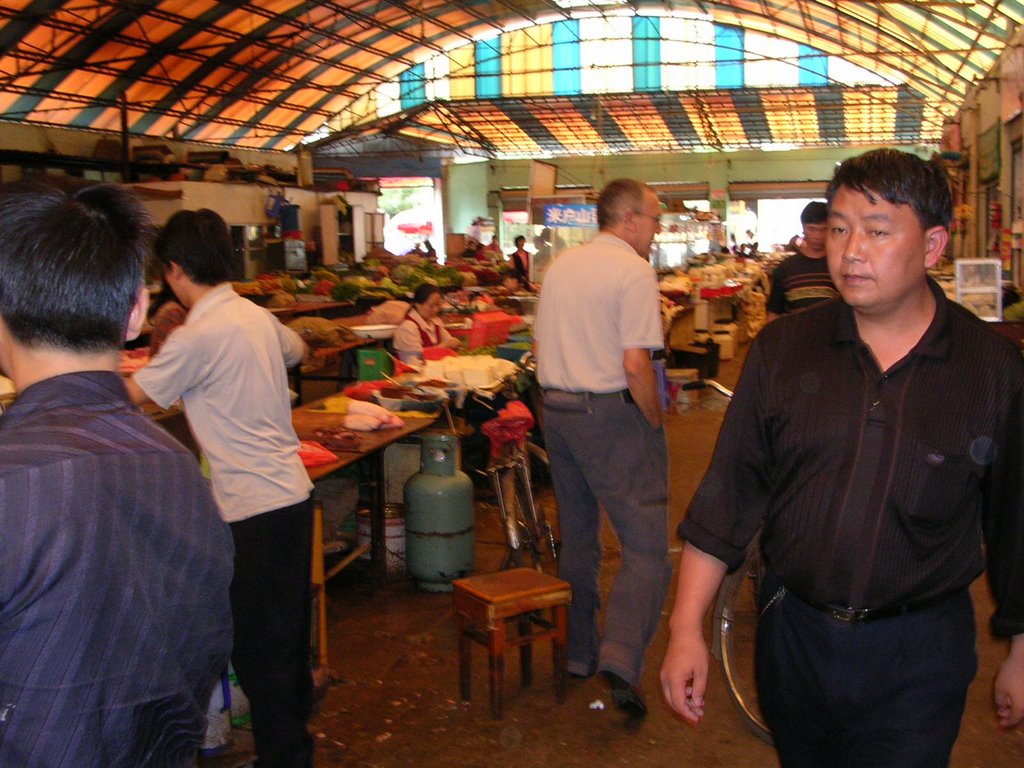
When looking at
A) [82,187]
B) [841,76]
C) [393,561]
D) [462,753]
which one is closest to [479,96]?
[841,76]

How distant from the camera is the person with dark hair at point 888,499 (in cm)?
205

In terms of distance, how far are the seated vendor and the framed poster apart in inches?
149

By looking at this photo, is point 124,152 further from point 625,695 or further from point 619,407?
point 625,695

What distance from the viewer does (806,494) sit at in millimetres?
2121

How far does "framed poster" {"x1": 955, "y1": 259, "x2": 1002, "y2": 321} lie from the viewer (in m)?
7.57

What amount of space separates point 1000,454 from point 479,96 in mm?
30320

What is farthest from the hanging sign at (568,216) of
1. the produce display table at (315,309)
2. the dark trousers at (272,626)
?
the dark trousers at (272,626)

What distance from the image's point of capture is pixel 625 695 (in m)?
4.27

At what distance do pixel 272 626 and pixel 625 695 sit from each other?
162 cm

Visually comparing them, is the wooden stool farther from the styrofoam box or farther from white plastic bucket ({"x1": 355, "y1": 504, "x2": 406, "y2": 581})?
the styrofoam box

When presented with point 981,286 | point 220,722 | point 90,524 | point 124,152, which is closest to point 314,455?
point 220,722

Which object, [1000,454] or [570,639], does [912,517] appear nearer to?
[1000,454]

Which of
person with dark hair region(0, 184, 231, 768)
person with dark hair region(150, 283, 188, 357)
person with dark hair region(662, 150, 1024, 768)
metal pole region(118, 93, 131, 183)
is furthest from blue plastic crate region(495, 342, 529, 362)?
metal pole region(118, 93, 131, 183)

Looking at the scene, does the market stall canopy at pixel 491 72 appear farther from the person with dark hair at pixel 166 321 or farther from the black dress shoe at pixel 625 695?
the black dress shoe at pixel 625 695
